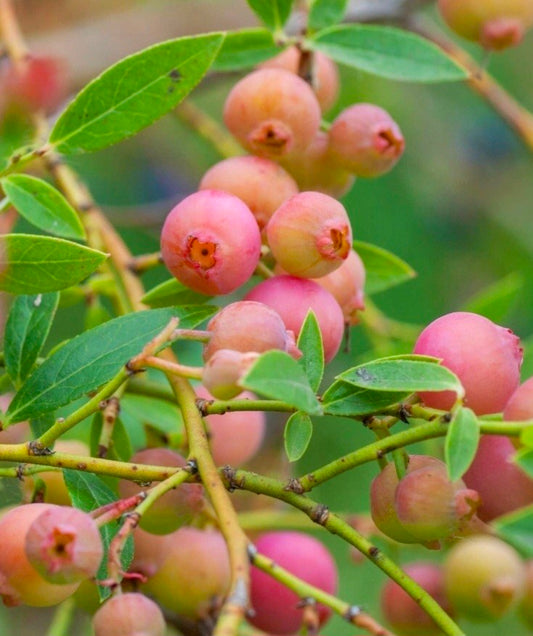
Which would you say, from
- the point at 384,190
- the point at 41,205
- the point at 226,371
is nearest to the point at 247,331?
the point at 226,371

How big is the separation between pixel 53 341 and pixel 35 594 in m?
0.79

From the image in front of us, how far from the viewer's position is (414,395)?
61 centimetres

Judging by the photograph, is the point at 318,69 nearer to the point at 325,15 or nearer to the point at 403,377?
the point at 325,15

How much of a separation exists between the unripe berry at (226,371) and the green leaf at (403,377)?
90 millimetres

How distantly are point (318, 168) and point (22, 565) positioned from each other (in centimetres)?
39

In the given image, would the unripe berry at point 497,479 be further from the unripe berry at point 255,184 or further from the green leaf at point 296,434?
the unripe berry at point 255,184

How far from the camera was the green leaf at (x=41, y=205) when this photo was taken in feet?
2.43

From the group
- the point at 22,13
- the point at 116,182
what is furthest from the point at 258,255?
the point at 116,182

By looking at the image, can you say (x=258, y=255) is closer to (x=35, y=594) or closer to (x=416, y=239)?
(x=35, y=594)

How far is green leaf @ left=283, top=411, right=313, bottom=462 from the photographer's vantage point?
59cm

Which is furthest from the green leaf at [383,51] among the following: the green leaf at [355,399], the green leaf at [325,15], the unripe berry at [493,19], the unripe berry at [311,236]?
the green leaf at [355,399]

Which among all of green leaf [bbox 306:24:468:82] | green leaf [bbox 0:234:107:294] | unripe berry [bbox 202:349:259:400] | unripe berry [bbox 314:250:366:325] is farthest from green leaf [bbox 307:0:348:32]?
unripe berry [bbox 202:349:259:400]

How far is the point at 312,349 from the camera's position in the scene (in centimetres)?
61

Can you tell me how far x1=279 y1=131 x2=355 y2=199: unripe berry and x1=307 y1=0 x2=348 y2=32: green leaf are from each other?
4.2 inches
